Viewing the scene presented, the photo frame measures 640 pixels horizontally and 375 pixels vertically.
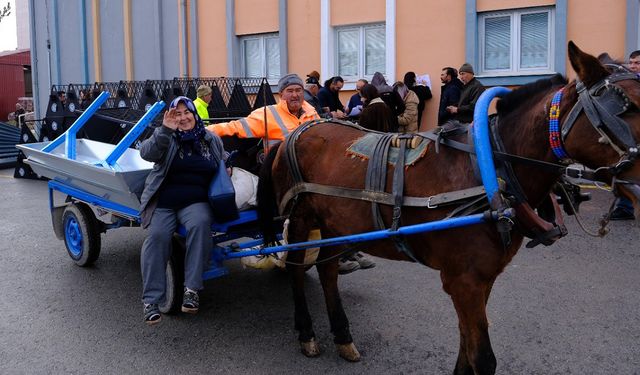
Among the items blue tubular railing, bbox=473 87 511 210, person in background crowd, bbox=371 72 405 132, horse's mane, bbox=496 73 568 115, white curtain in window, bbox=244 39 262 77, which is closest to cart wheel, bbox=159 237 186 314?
blue tubular railing, bbox=473 87 511 210

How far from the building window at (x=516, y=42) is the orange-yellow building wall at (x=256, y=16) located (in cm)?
466

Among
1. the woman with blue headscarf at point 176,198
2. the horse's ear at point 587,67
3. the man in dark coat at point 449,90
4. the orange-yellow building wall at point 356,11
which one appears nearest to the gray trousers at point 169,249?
the woman with blue headscarf at point 176,198

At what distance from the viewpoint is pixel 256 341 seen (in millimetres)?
4469

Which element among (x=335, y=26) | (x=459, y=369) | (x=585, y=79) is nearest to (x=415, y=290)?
(x=459, y=369)

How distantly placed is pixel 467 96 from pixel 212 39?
736cm

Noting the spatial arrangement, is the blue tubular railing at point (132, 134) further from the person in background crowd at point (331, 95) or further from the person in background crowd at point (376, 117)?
the person in background crowd at point (331, 95)

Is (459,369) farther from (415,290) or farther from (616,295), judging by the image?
(616,295)

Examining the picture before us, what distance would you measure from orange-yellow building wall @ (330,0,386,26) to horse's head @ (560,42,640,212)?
381 inches

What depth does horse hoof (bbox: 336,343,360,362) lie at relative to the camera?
13.5 ft

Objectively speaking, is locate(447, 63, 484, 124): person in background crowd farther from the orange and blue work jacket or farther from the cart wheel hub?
the cart wheel hub

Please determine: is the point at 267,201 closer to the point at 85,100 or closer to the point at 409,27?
the point at 409,27

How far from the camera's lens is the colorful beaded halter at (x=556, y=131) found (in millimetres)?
2824

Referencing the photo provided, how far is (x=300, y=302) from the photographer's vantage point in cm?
436

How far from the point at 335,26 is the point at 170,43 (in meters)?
4.67
